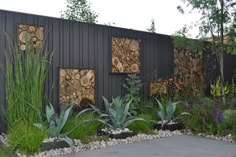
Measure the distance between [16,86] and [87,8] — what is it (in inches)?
387

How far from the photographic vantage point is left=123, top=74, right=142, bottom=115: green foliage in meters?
6.33

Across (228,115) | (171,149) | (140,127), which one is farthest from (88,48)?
(228,115)

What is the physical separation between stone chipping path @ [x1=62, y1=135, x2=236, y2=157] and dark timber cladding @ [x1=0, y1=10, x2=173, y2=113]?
174 centimetres

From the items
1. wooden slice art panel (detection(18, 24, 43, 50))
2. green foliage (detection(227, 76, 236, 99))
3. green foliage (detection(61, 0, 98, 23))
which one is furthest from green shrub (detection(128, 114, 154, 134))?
green foliage (detection(61, 0, 98, 23))

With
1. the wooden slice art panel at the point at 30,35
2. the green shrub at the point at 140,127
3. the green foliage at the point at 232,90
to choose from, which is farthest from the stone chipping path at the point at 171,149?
the green foliage at the point at 232,90

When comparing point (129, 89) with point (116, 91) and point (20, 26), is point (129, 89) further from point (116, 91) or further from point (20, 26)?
point (20, 26)

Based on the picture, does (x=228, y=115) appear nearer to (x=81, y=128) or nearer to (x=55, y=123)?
(x=81, y=128)

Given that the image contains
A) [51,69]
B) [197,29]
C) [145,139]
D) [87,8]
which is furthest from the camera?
[87,8]

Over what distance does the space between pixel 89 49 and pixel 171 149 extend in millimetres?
2667

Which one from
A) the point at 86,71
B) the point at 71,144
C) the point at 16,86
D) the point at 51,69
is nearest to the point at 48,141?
the point at 71,144

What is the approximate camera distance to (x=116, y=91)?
659cm

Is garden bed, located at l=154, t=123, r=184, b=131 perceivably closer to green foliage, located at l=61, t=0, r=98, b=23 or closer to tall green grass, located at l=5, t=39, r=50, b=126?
tall green grass, located at l=5, t=39, r=50, b=126

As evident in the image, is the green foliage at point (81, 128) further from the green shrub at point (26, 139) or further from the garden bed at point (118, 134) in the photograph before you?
the green shrub at point (26, 139)

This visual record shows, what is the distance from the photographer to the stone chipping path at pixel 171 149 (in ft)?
13.5
